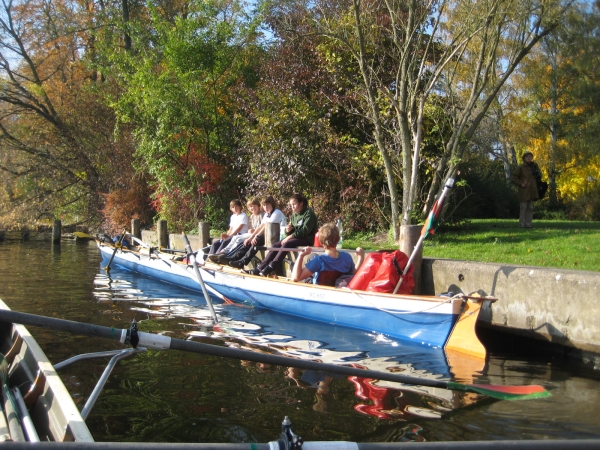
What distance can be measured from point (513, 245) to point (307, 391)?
19.5ft

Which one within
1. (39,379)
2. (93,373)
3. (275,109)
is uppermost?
(275,109)

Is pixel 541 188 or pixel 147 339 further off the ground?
pixel 541 188

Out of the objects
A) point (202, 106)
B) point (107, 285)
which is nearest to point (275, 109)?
point (202, 106)

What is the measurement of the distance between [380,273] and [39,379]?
514cm

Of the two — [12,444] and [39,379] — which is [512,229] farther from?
[12,444]

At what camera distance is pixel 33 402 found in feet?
13.4

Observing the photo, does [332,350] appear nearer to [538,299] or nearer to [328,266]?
[328,266]

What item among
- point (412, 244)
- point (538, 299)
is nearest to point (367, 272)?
point (412, 244)

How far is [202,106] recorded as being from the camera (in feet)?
63.1

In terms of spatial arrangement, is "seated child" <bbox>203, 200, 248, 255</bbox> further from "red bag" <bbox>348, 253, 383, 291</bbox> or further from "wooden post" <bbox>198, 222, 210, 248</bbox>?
"red bag" <bbox>348, 253, 383, 291</bbox>

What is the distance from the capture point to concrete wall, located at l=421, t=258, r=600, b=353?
6.85m

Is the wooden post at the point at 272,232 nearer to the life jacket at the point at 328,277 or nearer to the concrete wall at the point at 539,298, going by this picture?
the life jacket at the point at 328,277

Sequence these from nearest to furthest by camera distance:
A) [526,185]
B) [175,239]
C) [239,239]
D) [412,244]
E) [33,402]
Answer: [33,402], [412,244], [239,239], [526,185], [175,239]

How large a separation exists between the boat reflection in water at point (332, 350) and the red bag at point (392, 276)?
0.65 meters
